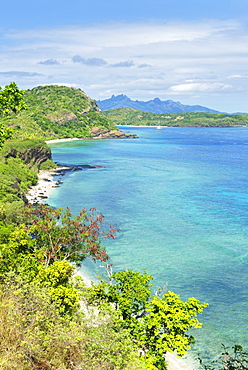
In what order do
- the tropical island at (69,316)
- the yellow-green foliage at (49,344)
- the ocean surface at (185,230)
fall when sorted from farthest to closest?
the ocean surface at (185,230) → the tropical island at (69,316) → the yellow-green foliage at (49,344)

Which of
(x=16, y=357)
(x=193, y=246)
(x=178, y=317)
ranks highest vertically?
(x=16, y=357)

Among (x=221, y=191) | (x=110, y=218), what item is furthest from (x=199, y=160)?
(x=110, y=218)

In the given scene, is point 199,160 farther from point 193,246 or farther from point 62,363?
point 62,363

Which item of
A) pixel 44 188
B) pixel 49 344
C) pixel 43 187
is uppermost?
pixel 49 344

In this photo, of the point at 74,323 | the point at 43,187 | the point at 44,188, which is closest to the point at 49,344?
the point at 74,323

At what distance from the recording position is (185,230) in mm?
54156

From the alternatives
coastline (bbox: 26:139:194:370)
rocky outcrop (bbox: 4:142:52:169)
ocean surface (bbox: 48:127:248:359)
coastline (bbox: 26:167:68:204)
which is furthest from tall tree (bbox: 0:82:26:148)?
rocky outcrop (bbox: 4:142:52:169)

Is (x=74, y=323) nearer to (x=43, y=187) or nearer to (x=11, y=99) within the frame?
(x=11, y=99)

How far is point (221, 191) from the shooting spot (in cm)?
8150

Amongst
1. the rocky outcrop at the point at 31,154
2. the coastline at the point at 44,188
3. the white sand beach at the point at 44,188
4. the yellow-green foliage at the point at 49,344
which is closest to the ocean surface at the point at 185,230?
the coastline at the point at 44,188

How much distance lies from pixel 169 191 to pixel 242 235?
3180 centimetres

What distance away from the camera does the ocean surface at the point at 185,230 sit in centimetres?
3262

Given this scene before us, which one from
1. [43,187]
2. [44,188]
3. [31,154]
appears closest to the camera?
[44,188]

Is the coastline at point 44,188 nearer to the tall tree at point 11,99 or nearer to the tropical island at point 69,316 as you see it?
the tropical island at point 69,316
